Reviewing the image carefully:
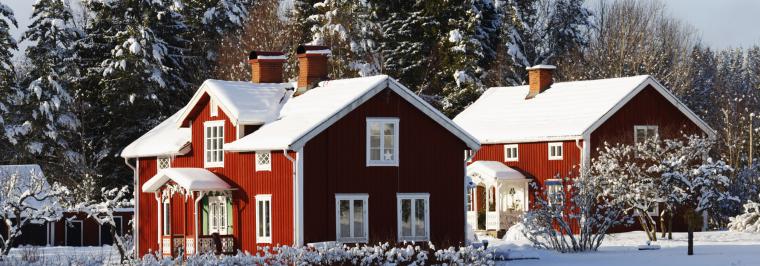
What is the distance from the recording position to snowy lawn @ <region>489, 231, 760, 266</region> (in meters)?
38.9

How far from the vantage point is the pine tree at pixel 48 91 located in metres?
65.8

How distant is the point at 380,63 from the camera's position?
72.9m

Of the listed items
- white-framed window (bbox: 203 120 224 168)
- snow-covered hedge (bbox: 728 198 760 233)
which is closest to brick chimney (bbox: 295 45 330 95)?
white-framed window (bbox: 203 120 224 168)

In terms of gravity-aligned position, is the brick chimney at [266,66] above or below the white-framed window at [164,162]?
above

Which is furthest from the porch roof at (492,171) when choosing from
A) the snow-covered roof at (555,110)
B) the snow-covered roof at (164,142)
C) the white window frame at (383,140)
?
the white window frame at (383,140)

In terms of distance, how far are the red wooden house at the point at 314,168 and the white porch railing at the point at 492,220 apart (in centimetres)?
1071

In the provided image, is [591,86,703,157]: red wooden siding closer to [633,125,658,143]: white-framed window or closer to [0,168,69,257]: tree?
[633,125,658,143]: white-framed window

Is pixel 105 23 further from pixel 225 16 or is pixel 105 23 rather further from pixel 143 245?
pixel 143 245

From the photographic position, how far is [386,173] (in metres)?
43.2

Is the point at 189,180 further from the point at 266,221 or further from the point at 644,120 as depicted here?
the point at 644,120

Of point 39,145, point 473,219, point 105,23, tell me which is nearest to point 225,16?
point 105,23

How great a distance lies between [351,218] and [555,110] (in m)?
15.7

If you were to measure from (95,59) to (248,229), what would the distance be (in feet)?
92.8

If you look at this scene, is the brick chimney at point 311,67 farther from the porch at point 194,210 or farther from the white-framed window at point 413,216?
the white-framed window at point 413,216
